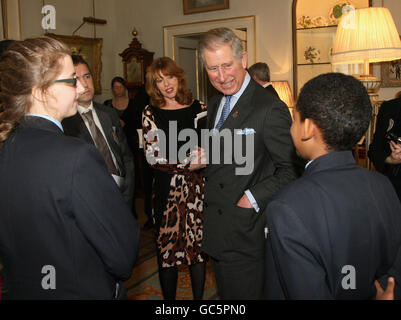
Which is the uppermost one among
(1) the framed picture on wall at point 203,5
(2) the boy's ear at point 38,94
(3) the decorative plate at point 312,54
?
(1) the framed picture on wall at point 203,5

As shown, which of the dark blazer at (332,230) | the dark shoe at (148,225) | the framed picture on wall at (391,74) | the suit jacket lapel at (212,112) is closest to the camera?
the dark blazer at (332,230)

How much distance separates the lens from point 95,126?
7.85 ft

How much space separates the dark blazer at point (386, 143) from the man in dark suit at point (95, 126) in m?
1.59

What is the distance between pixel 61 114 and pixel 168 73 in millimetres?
1597

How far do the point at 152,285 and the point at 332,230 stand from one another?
8.76 feet

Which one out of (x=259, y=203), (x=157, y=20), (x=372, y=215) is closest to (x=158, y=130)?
(x=259, y=203)

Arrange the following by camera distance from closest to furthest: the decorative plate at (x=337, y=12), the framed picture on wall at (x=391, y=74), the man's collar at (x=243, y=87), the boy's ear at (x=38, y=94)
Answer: the boy's ear at (x=38, y=94) < the man's collar at (x=243, y=87) < the framed picture on wall at (x=391, y=74) < the decorative plate at (x=337, y=12)

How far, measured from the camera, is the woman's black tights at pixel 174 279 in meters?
2.66

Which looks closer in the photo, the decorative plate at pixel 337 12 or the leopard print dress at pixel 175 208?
the leopard print dress at pixel 175 208

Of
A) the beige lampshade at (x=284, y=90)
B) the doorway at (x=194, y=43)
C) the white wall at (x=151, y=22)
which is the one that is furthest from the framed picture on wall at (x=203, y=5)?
the beige lampshade at (x=284, y=90)

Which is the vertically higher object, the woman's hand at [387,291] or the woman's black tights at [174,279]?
the woman's hand at [387,291]

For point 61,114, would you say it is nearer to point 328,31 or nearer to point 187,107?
point 187,107

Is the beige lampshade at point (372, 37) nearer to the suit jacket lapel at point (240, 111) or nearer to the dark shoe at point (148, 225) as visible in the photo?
the suit jacket lapel at point (240, 111)
